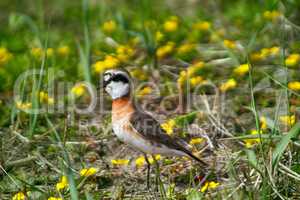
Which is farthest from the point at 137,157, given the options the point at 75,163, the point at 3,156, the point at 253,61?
the point at 253,61

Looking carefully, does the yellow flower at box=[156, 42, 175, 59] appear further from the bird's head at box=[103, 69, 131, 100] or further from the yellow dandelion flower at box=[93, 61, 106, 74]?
the bird's head at box=[103, 69, 131, 100]

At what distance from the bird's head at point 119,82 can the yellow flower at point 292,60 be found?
1.81 meters

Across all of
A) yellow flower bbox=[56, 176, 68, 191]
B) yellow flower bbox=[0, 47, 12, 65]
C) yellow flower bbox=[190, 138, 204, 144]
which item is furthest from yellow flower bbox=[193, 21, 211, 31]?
yellow flower bbox=[56, 176, 68, 191]

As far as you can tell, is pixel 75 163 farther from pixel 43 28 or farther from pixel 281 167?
pixel 43 28

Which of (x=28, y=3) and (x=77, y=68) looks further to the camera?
(x=28, y=3)

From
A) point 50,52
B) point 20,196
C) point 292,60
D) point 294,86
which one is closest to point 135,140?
point 20,196

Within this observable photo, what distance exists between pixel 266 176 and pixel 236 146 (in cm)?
116

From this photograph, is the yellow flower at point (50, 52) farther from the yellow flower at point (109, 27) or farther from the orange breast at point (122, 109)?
the orange breast at point (122, 109)

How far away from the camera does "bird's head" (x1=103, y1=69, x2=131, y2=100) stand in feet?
17.8

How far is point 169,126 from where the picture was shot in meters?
5.82

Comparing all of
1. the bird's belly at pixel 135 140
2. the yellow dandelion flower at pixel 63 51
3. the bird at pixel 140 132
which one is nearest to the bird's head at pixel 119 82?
the bird at pixel 140 132

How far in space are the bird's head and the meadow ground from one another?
40cm

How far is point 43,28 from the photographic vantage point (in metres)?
8.10

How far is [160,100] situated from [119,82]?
47.4 inches
